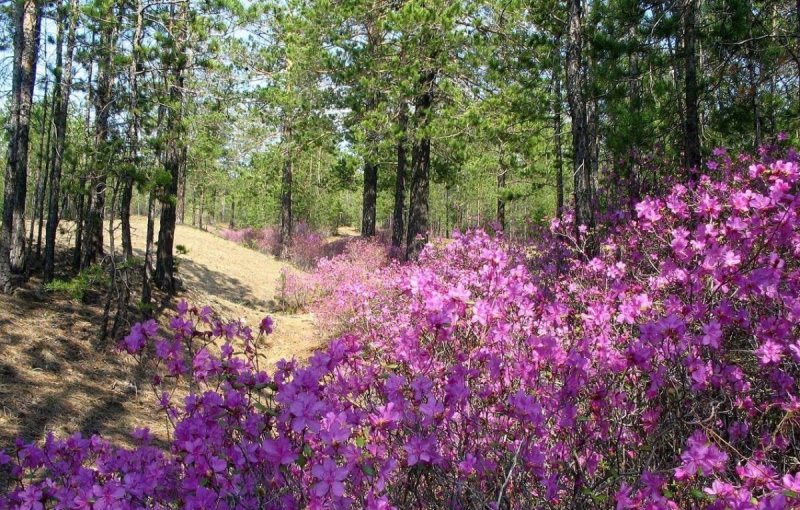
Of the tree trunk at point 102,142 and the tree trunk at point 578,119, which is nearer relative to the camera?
the tree trunk at point 102,142

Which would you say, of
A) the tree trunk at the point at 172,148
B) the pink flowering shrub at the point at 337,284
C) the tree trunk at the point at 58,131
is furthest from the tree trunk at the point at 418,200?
the tree trunk at the point at 58,131

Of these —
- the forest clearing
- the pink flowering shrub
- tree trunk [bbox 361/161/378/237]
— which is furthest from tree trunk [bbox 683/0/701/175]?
tree trunk [bbox 361/161/378/237]

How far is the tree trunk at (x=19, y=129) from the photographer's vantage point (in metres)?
7.01

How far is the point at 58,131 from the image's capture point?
309 inches

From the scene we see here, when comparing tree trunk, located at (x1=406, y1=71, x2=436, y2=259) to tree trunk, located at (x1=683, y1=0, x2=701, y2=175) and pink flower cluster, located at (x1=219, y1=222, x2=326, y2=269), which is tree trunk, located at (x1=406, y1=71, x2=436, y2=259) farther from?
pink flower cluster, located at (x1=219, y1=222, x2=326, y2=269)

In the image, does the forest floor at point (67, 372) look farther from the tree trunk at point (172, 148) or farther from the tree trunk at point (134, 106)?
the tree trunk at point (134, 106)

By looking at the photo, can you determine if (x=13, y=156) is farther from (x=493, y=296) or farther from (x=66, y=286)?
(x=493, y=296)

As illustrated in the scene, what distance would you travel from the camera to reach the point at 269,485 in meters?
1.90

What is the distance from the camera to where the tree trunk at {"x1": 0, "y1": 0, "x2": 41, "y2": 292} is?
23.0ft

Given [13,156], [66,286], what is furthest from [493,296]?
[13,156]

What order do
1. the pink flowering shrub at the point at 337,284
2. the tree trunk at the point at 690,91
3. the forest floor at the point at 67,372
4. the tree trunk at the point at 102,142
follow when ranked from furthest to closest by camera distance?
1. the pink flowering shrub at the point at 337,284
2. the tree trunk at the point at 690,91
3. the tree trunk at the point at 102,142
4. the forest floor at the point at 67,372

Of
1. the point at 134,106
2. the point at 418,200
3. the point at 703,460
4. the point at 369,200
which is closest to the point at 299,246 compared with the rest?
the point at 369,200

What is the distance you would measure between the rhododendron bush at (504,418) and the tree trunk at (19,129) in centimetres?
603

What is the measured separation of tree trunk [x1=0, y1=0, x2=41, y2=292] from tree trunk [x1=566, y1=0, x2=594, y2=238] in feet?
24.1
